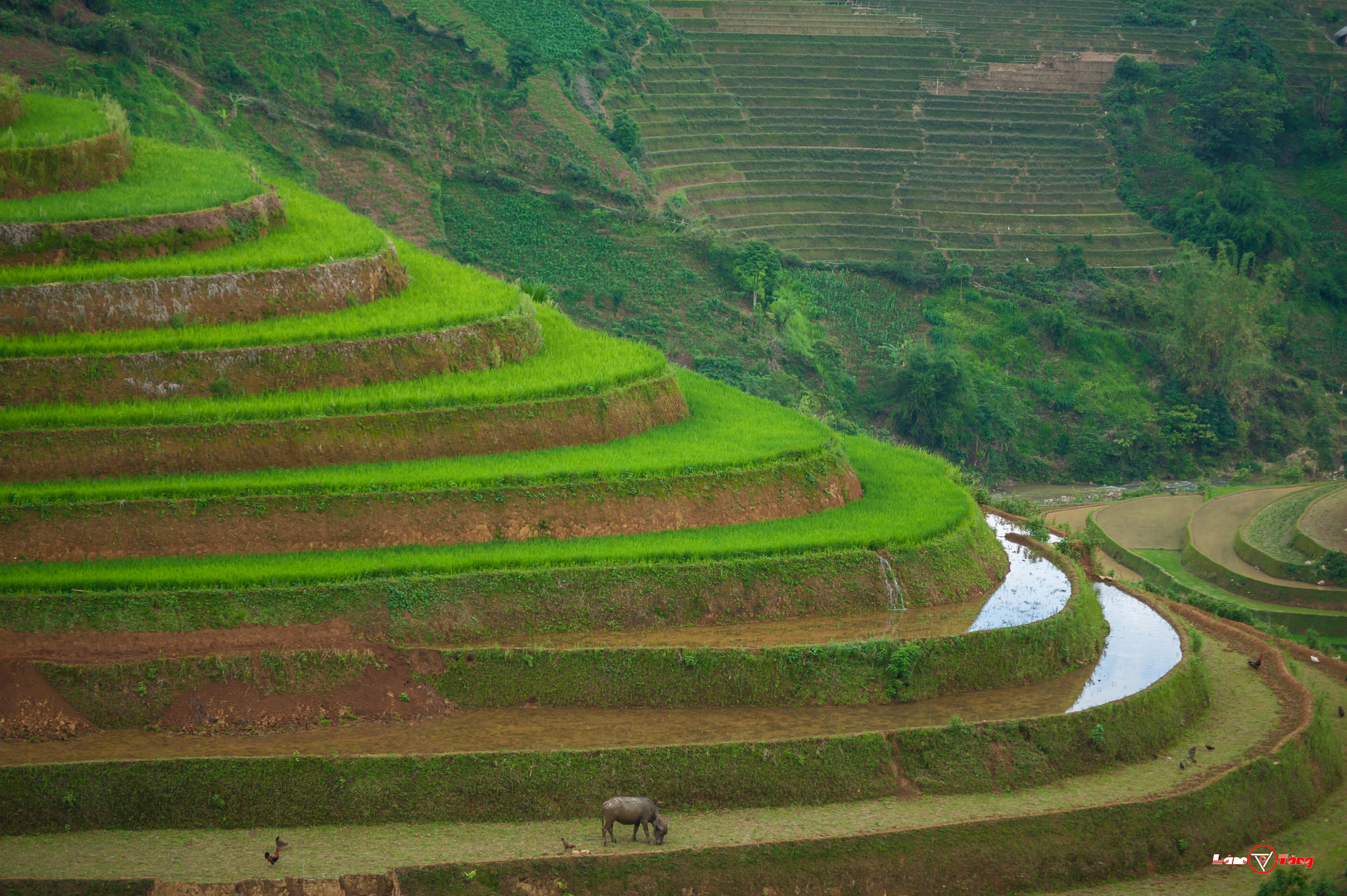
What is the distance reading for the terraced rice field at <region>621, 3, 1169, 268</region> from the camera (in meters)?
43.6

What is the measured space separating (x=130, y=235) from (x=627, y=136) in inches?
1003

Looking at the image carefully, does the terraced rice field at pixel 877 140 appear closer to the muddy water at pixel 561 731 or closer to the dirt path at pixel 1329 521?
the dirt path at pixel 1329 521

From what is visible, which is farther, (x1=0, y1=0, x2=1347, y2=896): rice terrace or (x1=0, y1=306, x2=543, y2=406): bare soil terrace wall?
(x1=0, y1=306, x2=543, y2=406): bare soil terrace wall

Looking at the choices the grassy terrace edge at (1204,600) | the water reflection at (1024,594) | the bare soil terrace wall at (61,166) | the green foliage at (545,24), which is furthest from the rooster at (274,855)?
the green foliage at (545,24)

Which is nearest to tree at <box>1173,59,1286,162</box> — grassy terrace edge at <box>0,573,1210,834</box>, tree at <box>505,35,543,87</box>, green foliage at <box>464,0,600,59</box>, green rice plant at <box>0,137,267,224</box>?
green foliage at <box>464,0,600,59</box>

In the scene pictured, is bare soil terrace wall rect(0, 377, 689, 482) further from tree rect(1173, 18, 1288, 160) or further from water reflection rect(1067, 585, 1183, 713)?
tree rect(1173, 18, 1288, 160)

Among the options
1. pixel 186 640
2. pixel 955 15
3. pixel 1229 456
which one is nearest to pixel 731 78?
pixel 955 15

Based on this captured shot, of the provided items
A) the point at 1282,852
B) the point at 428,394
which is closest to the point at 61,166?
the point at 428,394

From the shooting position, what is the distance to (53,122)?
21766 millimetres

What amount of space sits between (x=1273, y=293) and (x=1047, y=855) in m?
36.9

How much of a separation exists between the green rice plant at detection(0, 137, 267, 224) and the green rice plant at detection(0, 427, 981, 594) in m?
6.67

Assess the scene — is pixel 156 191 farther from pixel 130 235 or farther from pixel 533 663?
pixel 533 663

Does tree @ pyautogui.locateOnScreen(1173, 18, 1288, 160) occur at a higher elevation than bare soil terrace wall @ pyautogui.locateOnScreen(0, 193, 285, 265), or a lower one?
higher

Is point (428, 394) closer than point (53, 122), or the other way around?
point (428, 394)
